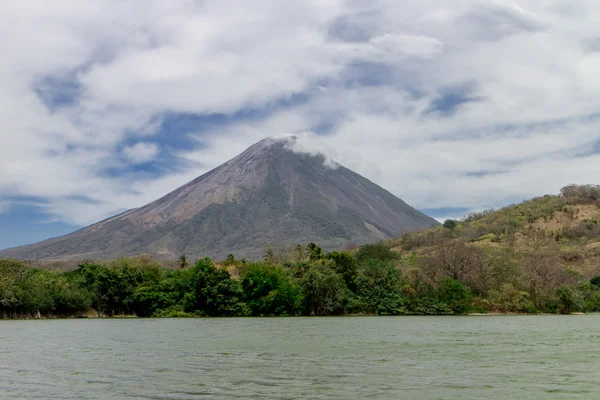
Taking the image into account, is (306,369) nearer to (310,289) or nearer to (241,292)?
(310,289)

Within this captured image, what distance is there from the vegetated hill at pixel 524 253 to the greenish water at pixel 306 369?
153 ft

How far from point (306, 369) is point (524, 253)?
9955cm

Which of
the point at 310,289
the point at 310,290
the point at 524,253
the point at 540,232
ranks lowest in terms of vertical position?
the point at 310,290

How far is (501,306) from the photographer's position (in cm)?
7538

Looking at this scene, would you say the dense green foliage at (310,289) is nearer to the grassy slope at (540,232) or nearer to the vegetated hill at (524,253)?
the vegetated hill at (524,253)

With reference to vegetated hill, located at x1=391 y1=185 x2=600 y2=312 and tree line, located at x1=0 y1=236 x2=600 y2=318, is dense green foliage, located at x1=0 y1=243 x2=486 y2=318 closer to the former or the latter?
tree line, located at x1=0 y1=236 x2=600 y2=318

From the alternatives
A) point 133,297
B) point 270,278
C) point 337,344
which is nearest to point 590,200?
point 270,278

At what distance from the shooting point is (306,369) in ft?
66.5

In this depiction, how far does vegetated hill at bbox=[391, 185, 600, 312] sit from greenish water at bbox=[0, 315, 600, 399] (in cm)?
4661

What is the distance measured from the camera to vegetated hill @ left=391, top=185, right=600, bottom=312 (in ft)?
253

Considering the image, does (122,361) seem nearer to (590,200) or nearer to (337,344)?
(337,344)

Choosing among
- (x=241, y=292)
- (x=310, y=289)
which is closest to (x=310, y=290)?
(x=310, y=289)

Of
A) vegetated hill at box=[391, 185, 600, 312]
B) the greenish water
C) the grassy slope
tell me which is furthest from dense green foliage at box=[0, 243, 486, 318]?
the greenish water

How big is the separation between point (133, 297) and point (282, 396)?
67.4 m
